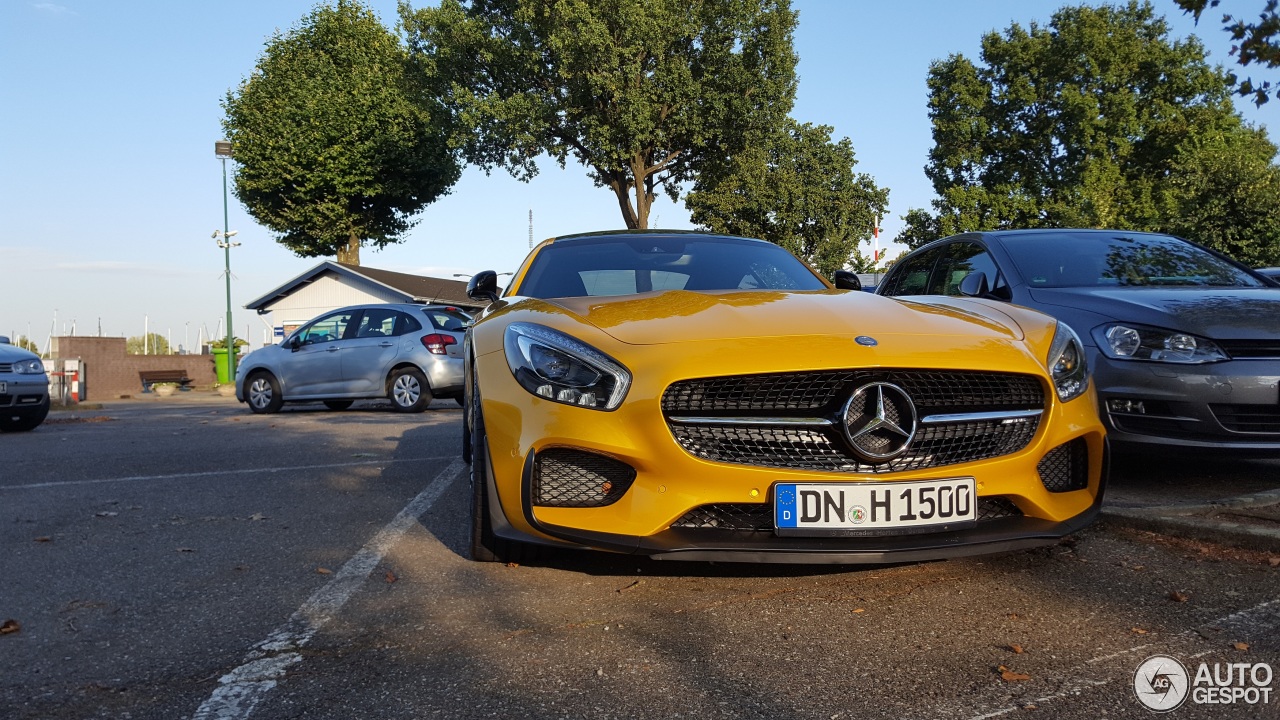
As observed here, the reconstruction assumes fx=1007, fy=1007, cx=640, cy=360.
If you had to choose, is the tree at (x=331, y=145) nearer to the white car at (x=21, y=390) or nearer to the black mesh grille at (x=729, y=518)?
the white car at (x=21, y=390)

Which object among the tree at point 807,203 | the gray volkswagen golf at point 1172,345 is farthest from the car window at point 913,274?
the tree at point 807,203

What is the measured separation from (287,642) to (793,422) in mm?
1649

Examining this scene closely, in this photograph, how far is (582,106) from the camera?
2989 cm

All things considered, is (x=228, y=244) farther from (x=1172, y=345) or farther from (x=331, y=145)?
(x=1172, y=345)

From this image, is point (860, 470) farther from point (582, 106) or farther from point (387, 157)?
point (387, 157)

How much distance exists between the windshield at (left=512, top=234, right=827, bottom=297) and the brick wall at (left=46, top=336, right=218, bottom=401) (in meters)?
26.2

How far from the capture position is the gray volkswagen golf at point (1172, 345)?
15.3 feet

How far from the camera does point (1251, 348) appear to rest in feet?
15.5

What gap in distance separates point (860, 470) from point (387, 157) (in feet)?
132

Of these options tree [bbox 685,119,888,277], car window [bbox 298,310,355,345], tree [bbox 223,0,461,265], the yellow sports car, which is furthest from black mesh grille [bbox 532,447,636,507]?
tree [bbox 685,119,888,277]

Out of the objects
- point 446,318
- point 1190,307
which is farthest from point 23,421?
point 1190,307

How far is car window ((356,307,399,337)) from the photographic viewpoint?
13.7 m

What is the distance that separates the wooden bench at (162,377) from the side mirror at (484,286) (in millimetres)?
31349

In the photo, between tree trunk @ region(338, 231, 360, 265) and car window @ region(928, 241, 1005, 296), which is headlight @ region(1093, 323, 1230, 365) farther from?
tree trunk @ region(338, 231, 360, 265)
